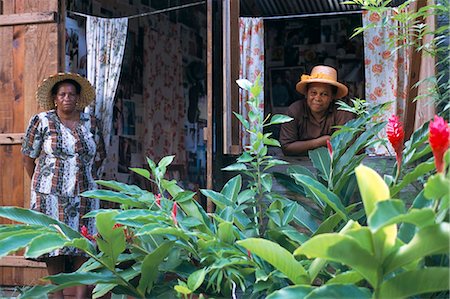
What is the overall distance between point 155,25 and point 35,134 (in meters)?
2.82

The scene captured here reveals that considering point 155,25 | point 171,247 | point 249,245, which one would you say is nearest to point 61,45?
point 155,25

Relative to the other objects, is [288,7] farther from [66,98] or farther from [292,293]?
[292,293]

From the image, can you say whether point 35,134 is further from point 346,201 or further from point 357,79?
point 357,79

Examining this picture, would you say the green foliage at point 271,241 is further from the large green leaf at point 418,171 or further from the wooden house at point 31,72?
the wooden house at point 31,72

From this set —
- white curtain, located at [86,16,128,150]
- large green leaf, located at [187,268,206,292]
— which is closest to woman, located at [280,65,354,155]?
white curtain, located at [86,16,128,150]

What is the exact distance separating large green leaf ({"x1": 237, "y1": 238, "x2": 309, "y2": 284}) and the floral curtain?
5.29 meters

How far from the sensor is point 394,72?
6.02 m

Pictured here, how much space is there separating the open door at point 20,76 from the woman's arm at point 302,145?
1831 millimetres

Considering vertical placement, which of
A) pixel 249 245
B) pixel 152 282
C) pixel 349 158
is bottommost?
pixel 152 282

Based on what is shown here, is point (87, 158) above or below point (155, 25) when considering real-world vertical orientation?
below

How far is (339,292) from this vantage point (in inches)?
81.2

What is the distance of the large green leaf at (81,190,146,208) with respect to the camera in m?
3.02

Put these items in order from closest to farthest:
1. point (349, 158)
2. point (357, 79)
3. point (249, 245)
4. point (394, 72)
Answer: point (249, 245) → point (349, 158) → point (394, 72) → point (357, 79)

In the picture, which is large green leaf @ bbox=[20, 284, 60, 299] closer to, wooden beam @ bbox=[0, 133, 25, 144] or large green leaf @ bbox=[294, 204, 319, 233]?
large green leaf @ bbox=[294, 204, 319, 233]
